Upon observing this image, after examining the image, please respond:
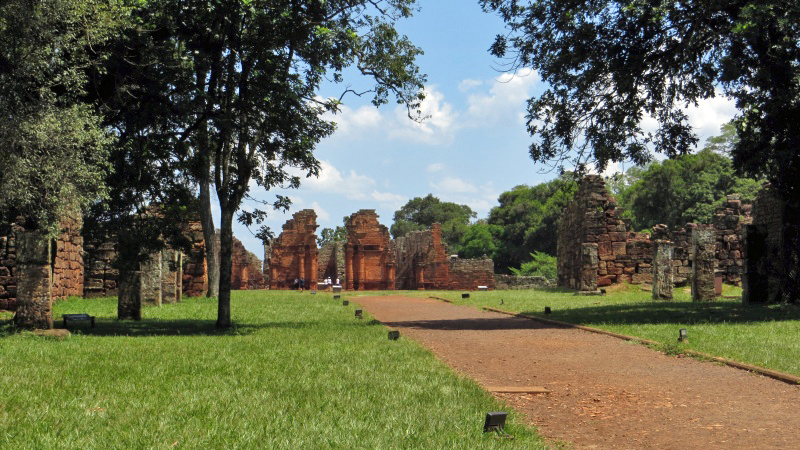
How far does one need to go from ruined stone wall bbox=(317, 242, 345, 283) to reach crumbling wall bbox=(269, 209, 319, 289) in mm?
6107

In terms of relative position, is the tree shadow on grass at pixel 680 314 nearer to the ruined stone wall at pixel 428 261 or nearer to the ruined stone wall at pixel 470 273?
the ruined stone wall at pixel 470 273

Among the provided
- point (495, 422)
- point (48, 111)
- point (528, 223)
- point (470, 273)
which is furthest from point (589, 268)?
point (528, 223)

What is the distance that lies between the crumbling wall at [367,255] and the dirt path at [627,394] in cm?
3367

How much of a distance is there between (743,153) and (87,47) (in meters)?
13.3

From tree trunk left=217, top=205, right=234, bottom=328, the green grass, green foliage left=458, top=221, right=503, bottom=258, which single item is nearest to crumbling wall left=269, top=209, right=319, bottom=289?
green foliage left=458, top=221, right=503, bottom=258

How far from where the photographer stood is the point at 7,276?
1797 centimetres

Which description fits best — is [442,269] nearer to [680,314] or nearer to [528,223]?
[528,223]

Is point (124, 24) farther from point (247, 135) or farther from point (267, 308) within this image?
point (267, 308)

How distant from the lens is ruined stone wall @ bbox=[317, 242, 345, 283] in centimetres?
5358

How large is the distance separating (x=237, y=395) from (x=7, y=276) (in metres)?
13.9

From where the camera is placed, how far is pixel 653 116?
18141 mm

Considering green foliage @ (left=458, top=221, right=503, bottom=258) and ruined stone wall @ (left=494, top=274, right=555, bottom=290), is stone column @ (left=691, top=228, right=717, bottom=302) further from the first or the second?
green foliage @ (left=458, top=221, right=503, bottom=258)

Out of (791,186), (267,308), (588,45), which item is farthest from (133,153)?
(791,186)

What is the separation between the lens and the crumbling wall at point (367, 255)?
1796 inches
